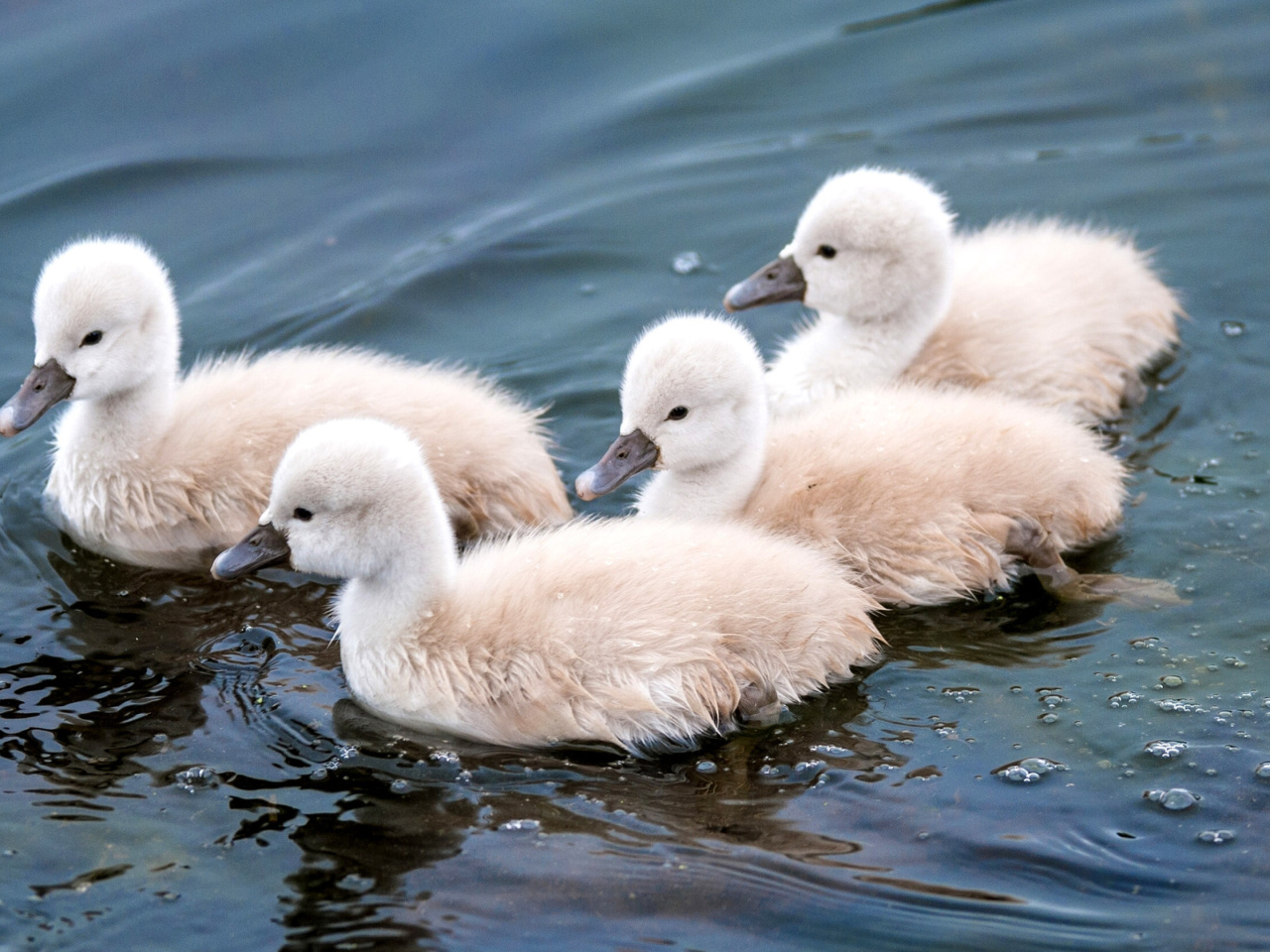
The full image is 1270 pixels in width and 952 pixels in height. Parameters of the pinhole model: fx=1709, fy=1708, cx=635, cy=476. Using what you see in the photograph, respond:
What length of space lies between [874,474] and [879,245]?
1.25 metres

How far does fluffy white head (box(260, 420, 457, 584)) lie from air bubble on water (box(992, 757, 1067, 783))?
1.73m

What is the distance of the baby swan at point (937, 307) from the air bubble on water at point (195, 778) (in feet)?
Result: 9.04

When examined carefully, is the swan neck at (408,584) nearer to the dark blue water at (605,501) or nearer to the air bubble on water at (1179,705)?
the dark blue water at (605,501)

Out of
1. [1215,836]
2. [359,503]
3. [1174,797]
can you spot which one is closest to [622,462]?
[359,503]

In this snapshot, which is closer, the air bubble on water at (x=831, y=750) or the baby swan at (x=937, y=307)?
the air bubble on water at (x=831, y=750)

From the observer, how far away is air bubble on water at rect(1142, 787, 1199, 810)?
473cm

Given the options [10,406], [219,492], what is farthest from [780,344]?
[10,406]

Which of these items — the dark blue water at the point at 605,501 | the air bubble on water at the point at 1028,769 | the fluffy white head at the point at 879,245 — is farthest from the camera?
the fluffy white head at the point at 879,245

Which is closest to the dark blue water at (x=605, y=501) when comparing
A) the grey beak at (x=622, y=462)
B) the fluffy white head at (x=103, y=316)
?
the fluffy white head at (x=103, y=316)

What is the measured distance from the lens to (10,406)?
6000mm

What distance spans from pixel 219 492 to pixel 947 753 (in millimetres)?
2681

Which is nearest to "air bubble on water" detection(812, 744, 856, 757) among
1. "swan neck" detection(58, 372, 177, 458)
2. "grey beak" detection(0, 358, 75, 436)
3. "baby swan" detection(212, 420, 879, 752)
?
"baby swan" detection(212, 420, 879, 752)

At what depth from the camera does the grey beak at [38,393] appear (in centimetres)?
597

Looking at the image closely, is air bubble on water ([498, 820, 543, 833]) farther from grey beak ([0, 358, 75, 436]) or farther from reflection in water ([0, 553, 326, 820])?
grey beak ([0, 358, 75, 436])
